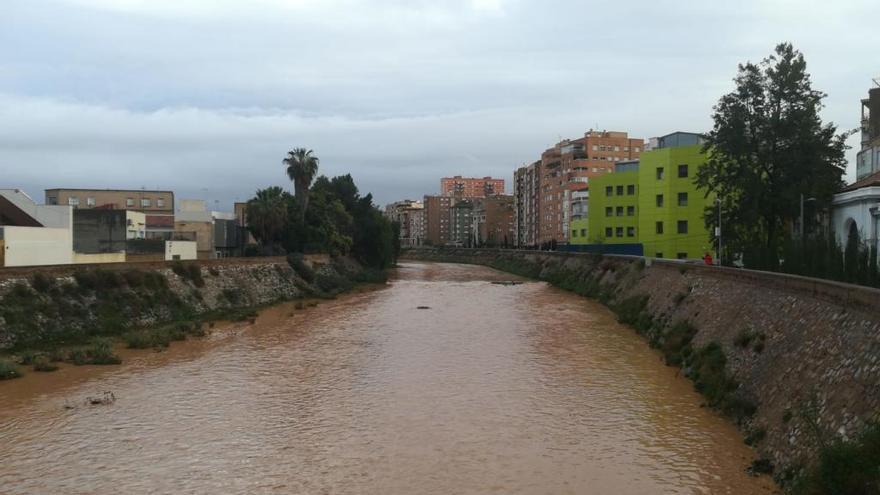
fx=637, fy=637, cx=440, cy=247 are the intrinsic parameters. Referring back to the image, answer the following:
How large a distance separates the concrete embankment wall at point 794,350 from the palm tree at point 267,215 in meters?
48.7

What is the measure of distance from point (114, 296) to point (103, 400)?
58.6 ft

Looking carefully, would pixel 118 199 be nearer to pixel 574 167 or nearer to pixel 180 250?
pixel 180 250

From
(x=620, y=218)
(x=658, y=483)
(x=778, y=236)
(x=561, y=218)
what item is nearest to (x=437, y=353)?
(x=658, y=483)

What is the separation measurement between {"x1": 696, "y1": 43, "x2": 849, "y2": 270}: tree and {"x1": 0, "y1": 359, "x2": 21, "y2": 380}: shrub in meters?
38.3

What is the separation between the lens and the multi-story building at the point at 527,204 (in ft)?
470

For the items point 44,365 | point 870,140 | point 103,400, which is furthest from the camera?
point 870,140

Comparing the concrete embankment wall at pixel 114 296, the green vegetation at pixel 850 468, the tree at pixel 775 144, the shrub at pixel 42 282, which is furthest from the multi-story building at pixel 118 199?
the green vegetation at pixel 850 468

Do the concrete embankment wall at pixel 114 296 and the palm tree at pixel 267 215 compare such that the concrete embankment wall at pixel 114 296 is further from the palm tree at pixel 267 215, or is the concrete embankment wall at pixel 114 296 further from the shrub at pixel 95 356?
the palm tree at pixel 267 215

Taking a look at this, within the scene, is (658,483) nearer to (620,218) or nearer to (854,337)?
(854,337)

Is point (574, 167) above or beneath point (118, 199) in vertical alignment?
above

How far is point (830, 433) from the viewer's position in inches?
520

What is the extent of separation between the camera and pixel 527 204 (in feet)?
504

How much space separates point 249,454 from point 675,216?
210 feet

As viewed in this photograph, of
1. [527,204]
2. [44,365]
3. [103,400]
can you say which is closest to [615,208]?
[527,204]
